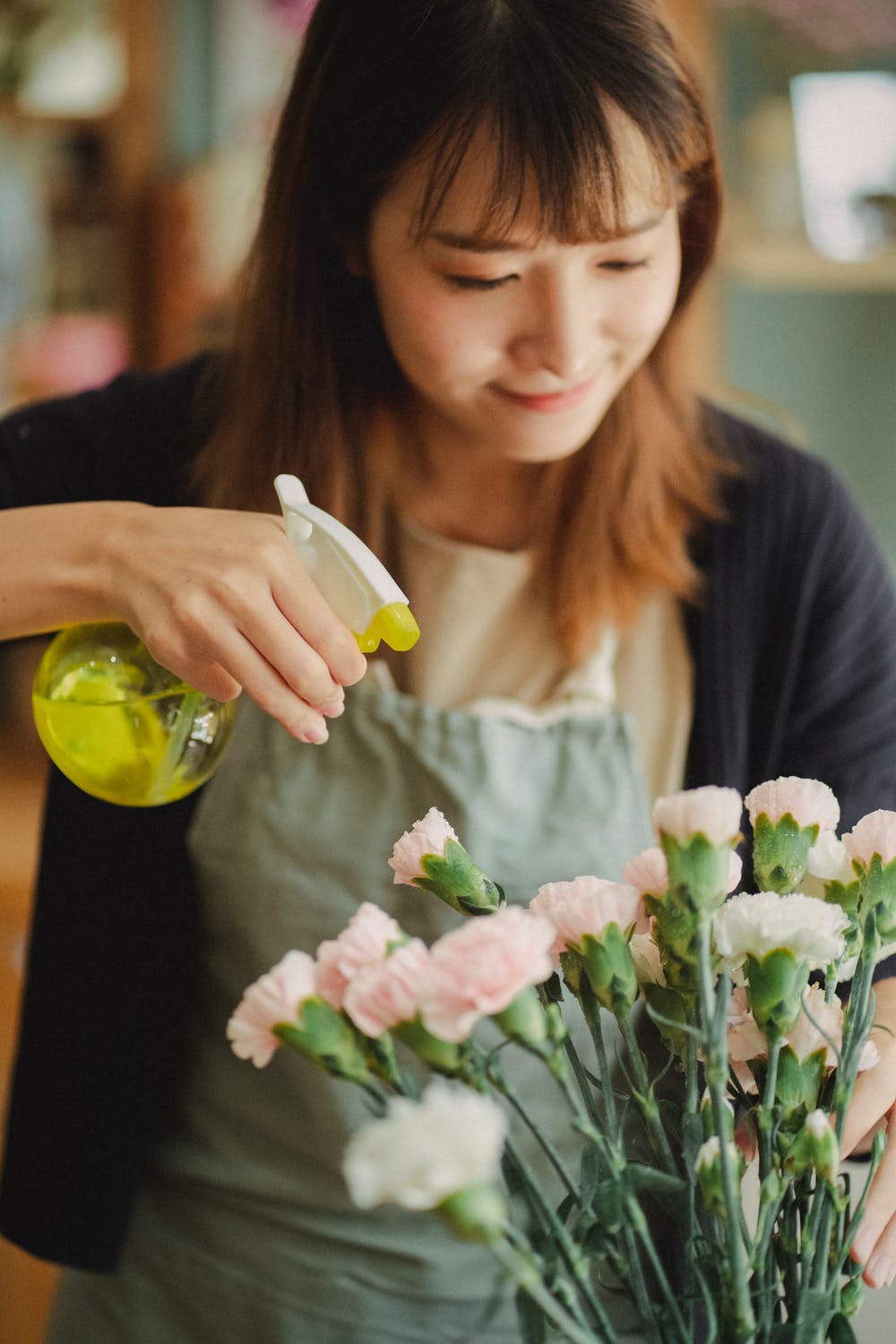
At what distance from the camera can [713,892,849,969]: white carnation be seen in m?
0.47

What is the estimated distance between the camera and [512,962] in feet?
1.36

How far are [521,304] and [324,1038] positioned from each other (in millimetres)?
486

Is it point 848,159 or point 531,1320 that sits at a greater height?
point 848,159

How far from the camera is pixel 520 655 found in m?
1.03

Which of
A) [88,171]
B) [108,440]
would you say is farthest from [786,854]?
[88,171]

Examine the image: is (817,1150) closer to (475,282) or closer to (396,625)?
(396,625)

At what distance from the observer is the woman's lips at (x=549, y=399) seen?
2.71ft

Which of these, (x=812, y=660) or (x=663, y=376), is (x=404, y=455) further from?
(x=812, y=660)

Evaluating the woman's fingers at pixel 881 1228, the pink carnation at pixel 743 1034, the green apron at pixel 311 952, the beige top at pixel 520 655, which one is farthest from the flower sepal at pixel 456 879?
the beige top at pixel 520 655

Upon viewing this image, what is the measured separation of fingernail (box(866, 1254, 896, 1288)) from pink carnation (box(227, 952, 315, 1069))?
0.28 m

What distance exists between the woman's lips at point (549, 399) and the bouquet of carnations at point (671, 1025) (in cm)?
36

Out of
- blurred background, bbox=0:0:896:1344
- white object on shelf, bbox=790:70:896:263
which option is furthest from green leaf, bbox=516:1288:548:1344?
white object on shelf, bbox=790:70:896:263

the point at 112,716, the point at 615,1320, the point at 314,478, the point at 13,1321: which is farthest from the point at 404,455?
the point at 13,1321

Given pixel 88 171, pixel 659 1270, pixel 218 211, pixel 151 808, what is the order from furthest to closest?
Result: pixel 88 171 < pixel 218 211 < pixel 151 808 < pixel 659 1270
